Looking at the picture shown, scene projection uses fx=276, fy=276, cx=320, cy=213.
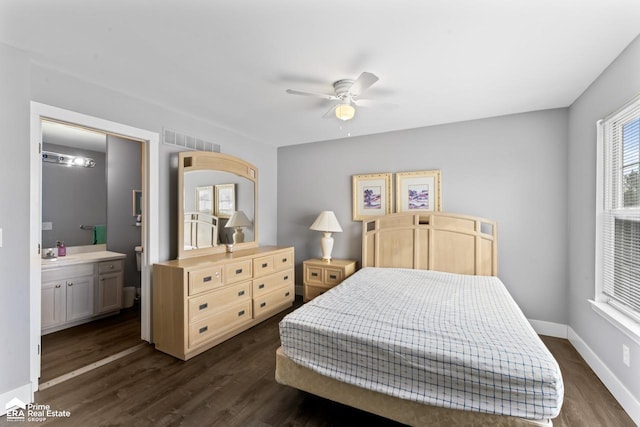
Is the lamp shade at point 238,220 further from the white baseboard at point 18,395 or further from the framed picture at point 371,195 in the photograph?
the white baseboard at point 18,395

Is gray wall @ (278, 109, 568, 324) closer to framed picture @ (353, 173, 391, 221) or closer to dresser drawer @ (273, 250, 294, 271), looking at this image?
framed picture @ (353, 173, 391, 221)

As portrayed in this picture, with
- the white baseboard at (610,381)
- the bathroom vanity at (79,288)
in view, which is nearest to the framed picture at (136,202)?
the bathroom vanity at (79,288)

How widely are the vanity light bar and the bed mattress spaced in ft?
15.5

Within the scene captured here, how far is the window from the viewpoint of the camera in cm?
199

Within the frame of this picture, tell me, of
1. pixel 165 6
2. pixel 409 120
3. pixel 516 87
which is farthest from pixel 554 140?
pixel 165 6

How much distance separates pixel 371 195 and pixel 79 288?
3.96 m

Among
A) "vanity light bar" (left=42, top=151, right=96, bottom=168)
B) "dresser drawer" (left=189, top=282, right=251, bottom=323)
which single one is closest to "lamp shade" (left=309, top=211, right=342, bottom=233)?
"dresser drawer" (left=189, top=282, right=251, bottom=323)

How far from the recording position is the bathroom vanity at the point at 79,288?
3.13m

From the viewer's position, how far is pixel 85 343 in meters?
2.92

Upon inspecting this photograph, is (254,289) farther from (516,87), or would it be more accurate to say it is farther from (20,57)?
(516,87)

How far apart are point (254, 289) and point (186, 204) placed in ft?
4.25

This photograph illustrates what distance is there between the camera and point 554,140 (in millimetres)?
3104

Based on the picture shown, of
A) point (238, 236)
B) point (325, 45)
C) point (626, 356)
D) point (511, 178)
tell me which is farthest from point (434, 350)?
point (238, 236)

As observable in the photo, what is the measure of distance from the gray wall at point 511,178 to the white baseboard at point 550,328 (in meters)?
0.05
